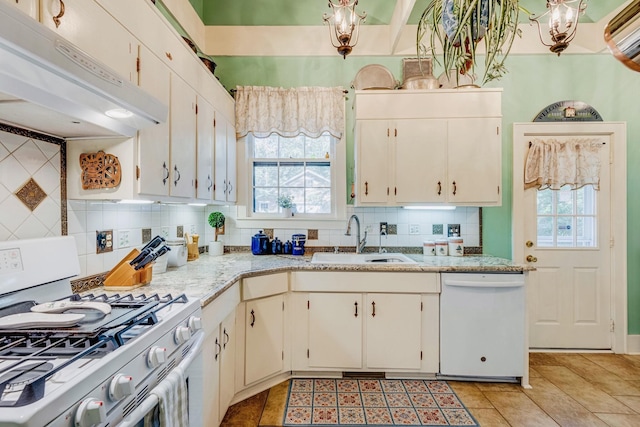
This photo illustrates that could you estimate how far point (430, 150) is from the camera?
2.66 meters

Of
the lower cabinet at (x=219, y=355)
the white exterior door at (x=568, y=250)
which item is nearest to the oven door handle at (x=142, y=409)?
the lower cabinet at (x=219, y=355)

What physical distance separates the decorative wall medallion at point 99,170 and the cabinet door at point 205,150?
665mm

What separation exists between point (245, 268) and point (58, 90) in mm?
1541

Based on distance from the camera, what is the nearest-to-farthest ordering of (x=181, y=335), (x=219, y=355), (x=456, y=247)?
(x=181, y=335)
(x=219, y=355)
(x=456, y=247)

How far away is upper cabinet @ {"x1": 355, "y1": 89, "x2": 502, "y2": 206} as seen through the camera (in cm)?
264

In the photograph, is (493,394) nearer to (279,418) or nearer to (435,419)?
(435,419)

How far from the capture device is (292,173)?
125 inches

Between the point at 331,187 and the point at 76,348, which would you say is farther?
the point at 331,187

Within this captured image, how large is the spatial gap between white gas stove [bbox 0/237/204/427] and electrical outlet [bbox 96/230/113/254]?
271 millimetres

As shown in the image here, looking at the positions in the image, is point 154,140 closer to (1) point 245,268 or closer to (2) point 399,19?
(1) point 245,268

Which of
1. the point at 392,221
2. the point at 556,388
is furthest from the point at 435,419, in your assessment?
the point at 392,221

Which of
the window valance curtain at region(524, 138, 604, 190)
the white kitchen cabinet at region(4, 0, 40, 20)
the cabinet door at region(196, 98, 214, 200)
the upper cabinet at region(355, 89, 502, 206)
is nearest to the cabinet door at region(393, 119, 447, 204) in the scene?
the upper cabinet at region(355, 89, 502, 206)

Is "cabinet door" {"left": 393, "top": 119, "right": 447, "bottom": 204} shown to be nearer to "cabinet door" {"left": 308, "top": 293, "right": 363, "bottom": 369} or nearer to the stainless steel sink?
the stainless steel sink

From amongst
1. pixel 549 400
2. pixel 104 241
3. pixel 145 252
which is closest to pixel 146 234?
pixel 104 241
